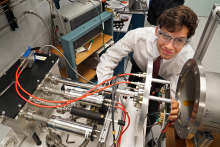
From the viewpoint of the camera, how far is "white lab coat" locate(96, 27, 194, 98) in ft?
4.53

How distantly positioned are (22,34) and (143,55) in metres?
1.12

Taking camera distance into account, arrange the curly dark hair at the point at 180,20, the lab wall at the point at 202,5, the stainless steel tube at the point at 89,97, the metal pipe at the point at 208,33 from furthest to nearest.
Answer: the lab wall at the point at 202,5
the curly dark hair at the point at 180,20
the metal pipe at the point at 208,33
the stainless steel tube at the point at 89,97

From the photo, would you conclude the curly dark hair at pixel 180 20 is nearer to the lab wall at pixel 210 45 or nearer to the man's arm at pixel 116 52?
the man's arm at pixel 116 52

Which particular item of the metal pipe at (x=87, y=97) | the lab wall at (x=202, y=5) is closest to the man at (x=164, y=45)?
the metal pipe at (x=87, y=97)

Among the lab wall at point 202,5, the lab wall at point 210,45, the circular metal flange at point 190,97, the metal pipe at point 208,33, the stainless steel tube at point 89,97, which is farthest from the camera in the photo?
the lab wall at point 202,5

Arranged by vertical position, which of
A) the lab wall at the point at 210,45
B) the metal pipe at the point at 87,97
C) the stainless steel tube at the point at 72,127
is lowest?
the lab wall at the point at 210,45

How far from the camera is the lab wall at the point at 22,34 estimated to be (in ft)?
3.70

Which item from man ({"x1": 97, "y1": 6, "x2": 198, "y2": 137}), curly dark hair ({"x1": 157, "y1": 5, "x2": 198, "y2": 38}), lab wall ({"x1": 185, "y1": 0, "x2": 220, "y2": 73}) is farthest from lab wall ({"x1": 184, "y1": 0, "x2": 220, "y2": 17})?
curly dark hair ({"x1": 157, "y1": 5, "x2": 198, "y2": 38})

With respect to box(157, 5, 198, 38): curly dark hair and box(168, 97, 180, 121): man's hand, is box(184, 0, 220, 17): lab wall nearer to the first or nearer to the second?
box(157, 5, 198, 38): curly dark hair

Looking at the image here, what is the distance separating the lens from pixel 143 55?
58.9 inches

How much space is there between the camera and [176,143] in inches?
38.5

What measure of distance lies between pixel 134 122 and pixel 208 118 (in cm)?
43

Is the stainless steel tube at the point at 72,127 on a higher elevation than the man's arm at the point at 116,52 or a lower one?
higher

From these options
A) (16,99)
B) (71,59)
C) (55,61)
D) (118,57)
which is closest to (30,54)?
(55,61)
